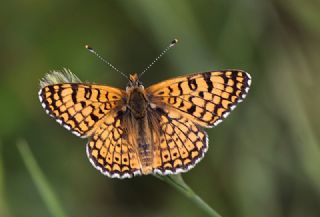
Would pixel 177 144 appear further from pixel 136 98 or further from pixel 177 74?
pixel 177 74

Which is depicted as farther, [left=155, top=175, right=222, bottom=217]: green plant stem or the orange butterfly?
the orange butterfly

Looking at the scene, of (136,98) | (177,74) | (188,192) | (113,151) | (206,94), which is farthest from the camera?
(177,74)

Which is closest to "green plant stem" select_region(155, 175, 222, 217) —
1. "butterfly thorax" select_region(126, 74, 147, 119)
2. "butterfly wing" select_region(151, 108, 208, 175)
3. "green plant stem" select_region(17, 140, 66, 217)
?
"butterfly wing" select_region(151, 108, 208, 175)

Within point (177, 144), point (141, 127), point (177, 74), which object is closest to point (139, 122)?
point (141, 127)

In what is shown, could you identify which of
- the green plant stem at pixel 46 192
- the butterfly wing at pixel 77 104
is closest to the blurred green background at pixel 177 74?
the butterfly wing at pixel 77 104

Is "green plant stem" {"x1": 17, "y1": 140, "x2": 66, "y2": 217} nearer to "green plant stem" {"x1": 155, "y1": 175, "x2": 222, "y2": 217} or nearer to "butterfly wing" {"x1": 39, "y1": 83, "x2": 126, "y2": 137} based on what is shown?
"butterfly wing" {"x1": 39, "y1": 83, "x2": 126, "y2": 137}

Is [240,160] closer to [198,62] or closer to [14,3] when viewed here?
[198,62]

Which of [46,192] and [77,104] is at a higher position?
[77,104]
